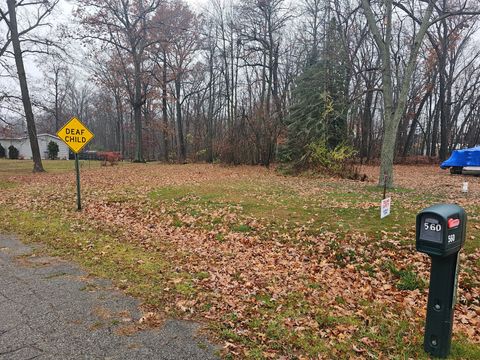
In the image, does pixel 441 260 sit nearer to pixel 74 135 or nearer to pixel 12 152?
pixel 74 135

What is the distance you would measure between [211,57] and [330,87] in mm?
15632

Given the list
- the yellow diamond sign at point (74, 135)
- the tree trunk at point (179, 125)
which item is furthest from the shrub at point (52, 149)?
the yellow diamond sign at point (74, 135)

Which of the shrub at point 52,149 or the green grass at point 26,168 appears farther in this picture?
the shrub at point 52,149

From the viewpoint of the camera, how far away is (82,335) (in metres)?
3.13

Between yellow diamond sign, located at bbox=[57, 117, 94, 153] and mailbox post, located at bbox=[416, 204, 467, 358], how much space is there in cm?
845

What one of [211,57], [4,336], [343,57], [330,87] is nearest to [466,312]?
[4,336]

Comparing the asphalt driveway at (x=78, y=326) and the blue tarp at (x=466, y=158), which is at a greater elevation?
the blue tarp at (x=466, y=158)

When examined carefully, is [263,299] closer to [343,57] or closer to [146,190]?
[146,190]

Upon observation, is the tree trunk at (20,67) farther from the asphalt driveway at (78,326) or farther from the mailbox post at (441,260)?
the mailbox post at (441,260)

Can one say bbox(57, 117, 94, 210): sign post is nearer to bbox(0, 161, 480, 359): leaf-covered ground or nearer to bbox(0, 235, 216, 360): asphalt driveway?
bbox(0, 161, 480, 359): leaf-covered ground

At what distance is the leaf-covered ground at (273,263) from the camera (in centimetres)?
332

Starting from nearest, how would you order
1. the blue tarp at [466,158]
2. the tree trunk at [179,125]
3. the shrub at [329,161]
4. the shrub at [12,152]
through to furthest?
the shrub at [329,161] → the blue tarp at [466,158] → the tree trunk at [179,125] → the shrub at [12,152]

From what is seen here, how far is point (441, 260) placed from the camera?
2.70 metres

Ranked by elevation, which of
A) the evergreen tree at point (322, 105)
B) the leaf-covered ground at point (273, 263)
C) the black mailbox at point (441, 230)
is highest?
the evergreen tree at point (322, 105)
